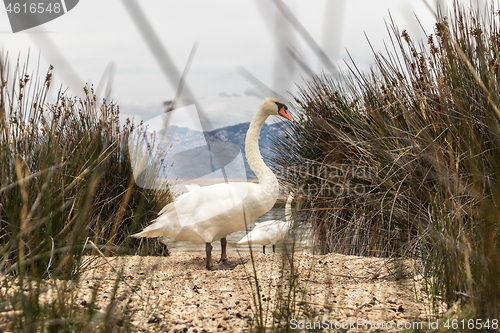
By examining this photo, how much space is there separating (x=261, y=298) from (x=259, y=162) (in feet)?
5.32

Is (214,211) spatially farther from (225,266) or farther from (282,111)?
(282,111)

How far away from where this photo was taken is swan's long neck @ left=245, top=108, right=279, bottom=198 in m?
3.33

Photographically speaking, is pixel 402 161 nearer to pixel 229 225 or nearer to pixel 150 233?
pixel 229 225

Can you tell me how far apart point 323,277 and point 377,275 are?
364 millimetres

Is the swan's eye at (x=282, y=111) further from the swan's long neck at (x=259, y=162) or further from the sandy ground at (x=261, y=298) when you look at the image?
the sandy ground at (x=261, y=298)

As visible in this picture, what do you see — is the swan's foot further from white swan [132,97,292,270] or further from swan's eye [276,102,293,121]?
swan's eye [276,102,293,121]

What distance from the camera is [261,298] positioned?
2107 mm

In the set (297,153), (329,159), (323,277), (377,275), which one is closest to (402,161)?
(377,275)

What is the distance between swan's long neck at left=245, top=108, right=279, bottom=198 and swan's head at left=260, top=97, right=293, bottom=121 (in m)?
0.05

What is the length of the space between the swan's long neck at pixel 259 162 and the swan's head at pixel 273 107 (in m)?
0.05

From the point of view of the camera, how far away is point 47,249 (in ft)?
6.86

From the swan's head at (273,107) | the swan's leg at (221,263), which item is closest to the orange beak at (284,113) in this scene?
the swan's head at (273,107)

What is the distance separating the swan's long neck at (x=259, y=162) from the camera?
10.9 ft

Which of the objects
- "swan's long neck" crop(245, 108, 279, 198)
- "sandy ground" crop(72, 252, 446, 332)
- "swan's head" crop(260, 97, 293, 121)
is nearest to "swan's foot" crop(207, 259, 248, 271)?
"sandy ground" crop(72, 252, 446, 332)
